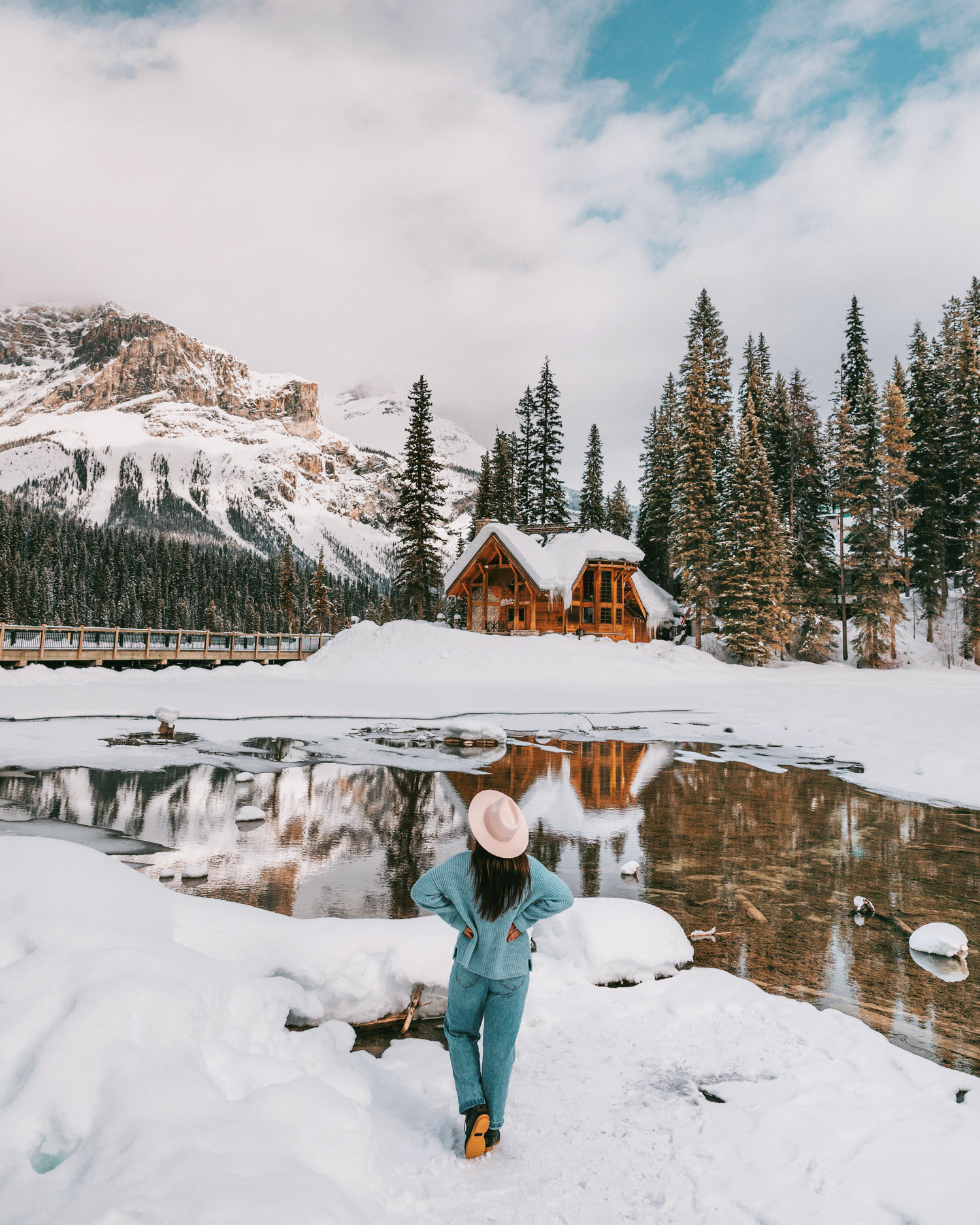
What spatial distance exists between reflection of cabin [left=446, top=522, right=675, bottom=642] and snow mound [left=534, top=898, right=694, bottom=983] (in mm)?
31035

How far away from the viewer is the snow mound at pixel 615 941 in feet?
15.8

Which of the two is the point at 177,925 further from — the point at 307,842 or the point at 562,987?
the point at 307,842

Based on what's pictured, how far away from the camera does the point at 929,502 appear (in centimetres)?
3916

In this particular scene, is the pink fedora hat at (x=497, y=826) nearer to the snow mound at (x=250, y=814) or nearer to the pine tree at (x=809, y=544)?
the snow mound at (x=250, y=814)

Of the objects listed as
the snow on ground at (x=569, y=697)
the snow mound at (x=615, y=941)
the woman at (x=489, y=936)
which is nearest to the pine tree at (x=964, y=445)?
the snow on ground at (x=569, y=697)

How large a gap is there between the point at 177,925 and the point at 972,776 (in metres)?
12.6

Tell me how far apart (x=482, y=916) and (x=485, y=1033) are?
1.85 feet

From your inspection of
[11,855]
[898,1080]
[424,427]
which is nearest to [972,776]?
[898,1080]

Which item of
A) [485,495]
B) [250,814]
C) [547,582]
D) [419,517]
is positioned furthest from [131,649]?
[250,814]

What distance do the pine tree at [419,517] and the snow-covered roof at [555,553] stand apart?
1.53 metres

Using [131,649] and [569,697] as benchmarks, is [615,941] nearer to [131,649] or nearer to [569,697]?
[569,697]

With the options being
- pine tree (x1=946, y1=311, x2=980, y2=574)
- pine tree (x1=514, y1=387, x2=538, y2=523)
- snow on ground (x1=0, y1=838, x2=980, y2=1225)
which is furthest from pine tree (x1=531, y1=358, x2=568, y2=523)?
snow on ground (x1=0, y1=838, x2=980, y2=1225)

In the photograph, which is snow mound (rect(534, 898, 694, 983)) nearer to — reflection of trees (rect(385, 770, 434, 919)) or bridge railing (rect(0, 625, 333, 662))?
reflection of trees (rect(385, 770, 434, 919))

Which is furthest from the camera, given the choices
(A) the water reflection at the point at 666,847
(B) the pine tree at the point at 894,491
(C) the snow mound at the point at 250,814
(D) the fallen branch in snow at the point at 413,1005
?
(B) the pine tree at the point at 894,491
